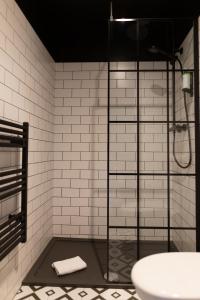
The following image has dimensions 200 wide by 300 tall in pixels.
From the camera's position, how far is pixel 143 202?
2.11 metres

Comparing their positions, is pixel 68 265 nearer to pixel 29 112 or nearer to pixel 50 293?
pixel 50 293

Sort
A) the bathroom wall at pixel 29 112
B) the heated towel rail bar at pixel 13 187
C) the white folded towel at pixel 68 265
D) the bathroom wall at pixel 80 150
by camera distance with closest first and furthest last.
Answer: the heated towel rail bar at pixel 13 187 → the bathroom wall at pixel 29 112 → the white folded towel at pixel 68 265 → the bathroom wall at pixel 80 150

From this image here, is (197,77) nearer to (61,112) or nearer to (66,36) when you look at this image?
(66,36)

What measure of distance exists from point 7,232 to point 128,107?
1478 mm

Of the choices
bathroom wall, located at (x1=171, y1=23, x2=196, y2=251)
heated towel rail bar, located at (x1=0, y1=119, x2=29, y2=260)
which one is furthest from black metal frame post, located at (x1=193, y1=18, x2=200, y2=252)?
heated towel rail bar, located at (x1=0, y1=119, x2=29, y2=260)

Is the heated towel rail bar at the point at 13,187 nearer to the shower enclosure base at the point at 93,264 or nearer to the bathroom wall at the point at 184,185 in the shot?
the shower enclosure base at the point at 93,264

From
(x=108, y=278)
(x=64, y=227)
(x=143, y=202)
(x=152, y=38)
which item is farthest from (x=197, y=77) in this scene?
(x=64, y=227)

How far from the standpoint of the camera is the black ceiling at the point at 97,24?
1821mm

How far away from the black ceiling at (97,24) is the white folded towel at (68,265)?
1970mm

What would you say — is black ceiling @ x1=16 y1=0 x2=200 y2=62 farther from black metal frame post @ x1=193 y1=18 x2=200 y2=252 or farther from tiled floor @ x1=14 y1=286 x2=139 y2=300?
tiled floor @ x1=14 y1=286 x2=139 y2=300

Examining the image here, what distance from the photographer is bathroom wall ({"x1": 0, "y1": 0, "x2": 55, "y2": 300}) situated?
5.19ft

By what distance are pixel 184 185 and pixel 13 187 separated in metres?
1.39

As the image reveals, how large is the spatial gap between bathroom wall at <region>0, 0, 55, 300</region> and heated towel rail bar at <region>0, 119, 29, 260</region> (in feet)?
0.27

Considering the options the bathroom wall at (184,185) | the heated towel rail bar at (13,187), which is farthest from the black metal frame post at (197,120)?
the heated towel rail bar at (13,187)
